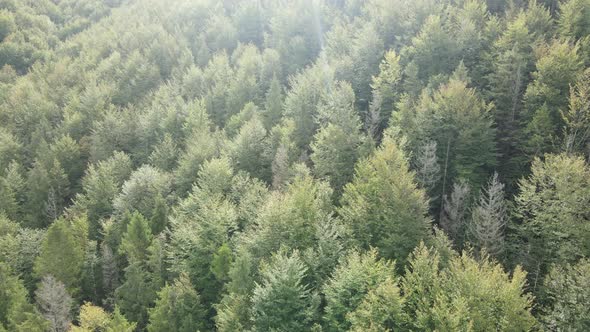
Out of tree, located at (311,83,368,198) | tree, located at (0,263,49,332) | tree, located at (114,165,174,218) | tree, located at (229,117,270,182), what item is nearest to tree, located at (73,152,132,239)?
tree, located at (114,165,174,218)

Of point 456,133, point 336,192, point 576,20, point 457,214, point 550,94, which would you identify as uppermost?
point 576,20

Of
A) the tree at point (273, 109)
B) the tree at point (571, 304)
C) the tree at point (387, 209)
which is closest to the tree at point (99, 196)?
the tree at point (273, 109)

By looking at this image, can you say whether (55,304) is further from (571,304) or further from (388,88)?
(388,88)

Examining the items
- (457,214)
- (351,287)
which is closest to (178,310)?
(351,287)

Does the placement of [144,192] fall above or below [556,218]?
below

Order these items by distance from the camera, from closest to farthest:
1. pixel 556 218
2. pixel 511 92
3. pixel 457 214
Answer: pixel 556 218 → pixel 457 214 → pixel 511 92

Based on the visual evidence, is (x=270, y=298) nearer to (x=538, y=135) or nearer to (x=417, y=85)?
(x=538, y=135)
